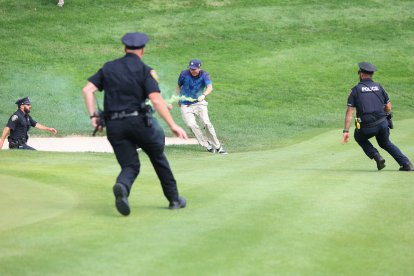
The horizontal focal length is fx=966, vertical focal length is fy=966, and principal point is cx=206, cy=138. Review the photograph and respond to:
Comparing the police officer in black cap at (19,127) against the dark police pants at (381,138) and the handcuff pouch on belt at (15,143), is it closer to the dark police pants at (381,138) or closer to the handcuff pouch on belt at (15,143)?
the handcuff pouch on belt at (15,143)

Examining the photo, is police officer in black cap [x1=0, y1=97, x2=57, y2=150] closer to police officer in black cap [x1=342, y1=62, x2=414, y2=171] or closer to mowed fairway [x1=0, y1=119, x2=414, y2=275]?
mowed fairway [x1=0, y1=119, x2=414, y2=275]

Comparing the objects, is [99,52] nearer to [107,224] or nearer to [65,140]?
[65,140]

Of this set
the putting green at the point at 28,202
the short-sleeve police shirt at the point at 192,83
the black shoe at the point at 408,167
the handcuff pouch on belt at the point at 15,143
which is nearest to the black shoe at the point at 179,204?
the putting green at the point at 28,202

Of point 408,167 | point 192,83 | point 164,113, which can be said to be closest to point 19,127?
point 192,83

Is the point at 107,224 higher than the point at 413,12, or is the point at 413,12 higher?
the point at 107,224

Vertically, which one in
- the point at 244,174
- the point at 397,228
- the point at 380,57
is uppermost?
the point at 397,228

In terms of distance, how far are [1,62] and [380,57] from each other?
1588 cm

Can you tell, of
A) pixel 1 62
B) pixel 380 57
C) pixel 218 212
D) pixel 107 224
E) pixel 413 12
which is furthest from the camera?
pixel 413 12

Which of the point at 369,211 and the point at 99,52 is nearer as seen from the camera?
the point at 369,211

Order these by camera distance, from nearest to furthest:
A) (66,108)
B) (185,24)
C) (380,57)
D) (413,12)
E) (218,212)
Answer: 1. (218,212)
2. (66,108)
3. (380,57)
4. (185,24)
5. (413,12)

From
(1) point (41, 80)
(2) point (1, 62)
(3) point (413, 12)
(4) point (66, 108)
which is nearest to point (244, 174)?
(4) point (66, 108)

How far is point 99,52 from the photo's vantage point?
132 feet

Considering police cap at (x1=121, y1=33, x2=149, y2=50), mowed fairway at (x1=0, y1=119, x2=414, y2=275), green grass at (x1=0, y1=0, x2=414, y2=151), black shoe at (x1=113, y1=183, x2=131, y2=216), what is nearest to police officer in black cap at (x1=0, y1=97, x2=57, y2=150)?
green grass at (x1=0, y1=0, x2=414, y2=151)

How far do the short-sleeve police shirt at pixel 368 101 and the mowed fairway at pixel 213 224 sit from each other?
102 centimetres
